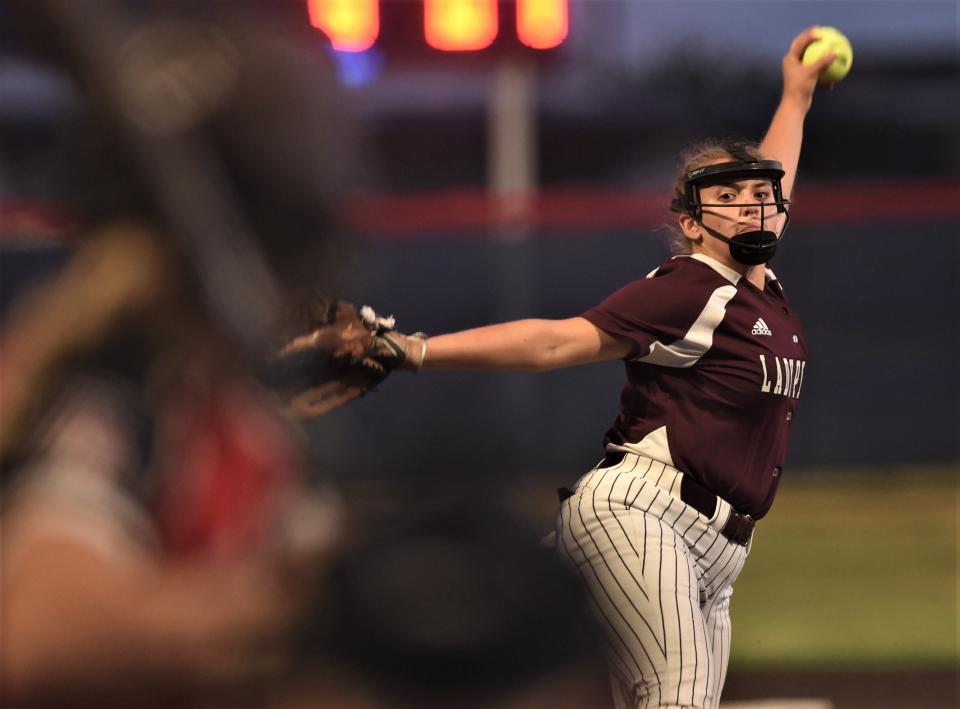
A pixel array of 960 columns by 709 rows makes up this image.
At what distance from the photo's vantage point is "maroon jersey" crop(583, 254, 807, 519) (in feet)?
8.22

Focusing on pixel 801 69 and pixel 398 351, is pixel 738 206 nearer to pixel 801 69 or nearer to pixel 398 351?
pixel 801 69

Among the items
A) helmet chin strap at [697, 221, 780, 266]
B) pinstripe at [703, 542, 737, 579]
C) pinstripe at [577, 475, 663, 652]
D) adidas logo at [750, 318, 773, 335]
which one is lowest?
pinstripe at [703, 542, 737, 579]

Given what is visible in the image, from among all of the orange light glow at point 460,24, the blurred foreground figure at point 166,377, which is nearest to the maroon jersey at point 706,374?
the blurred foreground figure at point 166,377

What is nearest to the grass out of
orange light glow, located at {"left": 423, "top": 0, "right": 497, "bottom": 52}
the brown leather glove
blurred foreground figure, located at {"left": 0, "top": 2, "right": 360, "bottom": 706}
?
the brown leather glove

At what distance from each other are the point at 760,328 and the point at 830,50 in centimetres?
85

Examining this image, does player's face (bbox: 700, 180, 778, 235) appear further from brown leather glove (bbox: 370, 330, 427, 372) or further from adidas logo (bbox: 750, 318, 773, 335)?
brown leather glove (bbox: 370, 330, 427, 372)

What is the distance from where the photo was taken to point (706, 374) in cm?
255

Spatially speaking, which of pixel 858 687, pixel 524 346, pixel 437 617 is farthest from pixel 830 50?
pixel 437 617

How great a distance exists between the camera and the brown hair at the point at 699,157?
269 centimetres

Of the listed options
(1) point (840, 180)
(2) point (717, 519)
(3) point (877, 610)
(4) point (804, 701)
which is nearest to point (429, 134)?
(1) point (840, 180)

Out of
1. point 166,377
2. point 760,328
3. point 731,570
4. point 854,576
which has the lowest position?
point 854,576

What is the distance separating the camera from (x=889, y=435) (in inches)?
262

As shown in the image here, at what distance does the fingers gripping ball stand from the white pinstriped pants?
1141 mm

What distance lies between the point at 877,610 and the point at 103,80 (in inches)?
173
